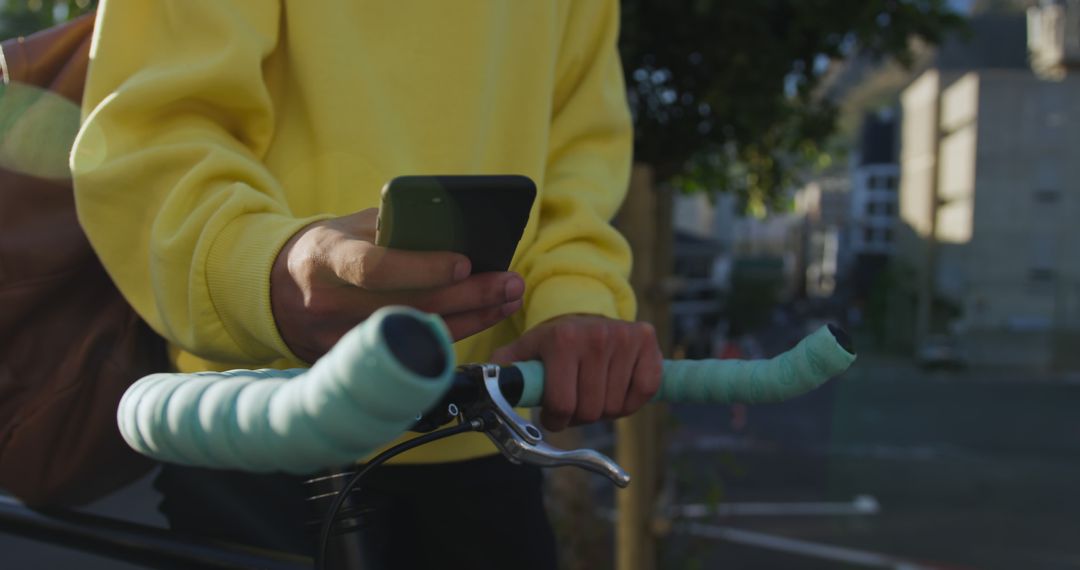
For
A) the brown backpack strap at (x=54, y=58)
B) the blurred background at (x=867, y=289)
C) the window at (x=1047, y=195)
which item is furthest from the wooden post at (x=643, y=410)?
the window at (x=1047, y=195)

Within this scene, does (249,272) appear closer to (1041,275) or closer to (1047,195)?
(1047,195)

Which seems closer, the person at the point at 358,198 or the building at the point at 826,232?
the person at the point at 358,198

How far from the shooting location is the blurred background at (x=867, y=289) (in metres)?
2.95

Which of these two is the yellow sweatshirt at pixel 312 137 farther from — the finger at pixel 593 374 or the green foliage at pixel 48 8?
the green foliage at pixel 48 8

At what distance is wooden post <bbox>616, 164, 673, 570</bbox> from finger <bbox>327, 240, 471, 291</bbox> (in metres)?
2.52

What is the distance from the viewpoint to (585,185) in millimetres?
1157

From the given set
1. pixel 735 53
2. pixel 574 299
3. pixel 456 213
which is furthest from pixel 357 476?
pixel 735 53

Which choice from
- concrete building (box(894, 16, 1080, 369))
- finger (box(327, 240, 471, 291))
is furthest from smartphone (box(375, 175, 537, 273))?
concrete building (box(894, 16, 1080, 369))

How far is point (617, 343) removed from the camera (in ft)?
2.70

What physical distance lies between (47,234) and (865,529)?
7.73 metres

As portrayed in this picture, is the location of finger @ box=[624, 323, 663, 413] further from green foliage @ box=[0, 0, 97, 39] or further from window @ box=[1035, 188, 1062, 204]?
window @ box=[1035, 188, 1062, 204]

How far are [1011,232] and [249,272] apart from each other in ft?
97.9

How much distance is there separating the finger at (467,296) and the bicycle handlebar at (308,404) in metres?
0.14

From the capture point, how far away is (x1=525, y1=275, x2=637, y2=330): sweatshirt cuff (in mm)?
976
